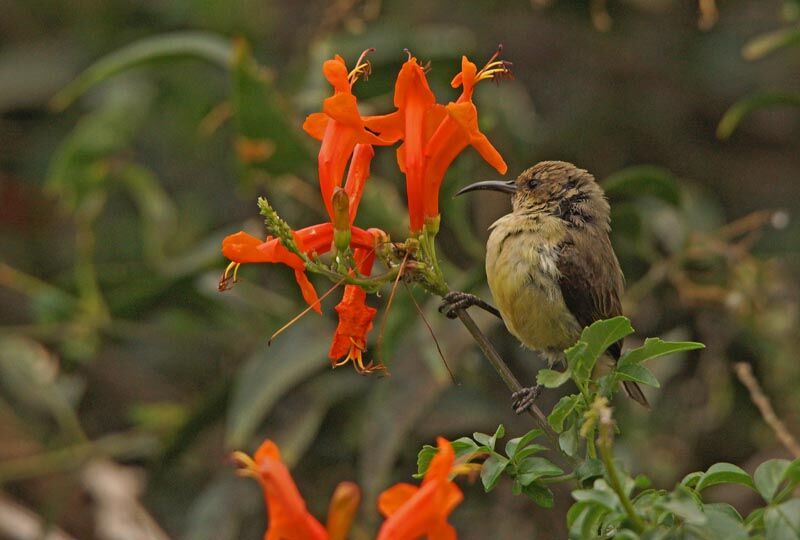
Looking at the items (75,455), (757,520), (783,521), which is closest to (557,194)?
(757,520)

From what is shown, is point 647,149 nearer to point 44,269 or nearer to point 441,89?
point 441,89

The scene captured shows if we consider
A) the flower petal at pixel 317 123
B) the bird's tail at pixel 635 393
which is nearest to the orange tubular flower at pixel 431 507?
the flower petal at pixel 317 123

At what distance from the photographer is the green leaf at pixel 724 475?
1574 mm

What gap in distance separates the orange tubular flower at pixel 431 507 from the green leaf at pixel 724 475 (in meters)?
0.35

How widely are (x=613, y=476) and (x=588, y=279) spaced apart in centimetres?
136

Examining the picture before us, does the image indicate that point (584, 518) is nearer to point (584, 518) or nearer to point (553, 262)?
point (584, 518)

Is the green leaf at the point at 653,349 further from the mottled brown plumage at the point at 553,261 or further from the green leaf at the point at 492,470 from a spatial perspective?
the mottled brown plumage at the point at 553,261

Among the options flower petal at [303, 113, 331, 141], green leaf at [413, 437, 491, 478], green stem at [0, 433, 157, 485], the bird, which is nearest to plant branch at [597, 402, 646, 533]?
green leaf at [413, 437, 491, 478]

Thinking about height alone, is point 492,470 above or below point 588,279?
above

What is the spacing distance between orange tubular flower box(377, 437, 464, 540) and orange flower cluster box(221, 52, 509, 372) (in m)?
0.40

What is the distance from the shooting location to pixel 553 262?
8.84ft

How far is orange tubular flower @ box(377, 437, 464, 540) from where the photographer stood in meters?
1.45

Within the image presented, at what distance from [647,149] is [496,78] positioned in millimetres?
2662

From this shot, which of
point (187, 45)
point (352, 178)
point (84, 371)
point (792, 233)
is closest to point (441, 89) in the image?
point (187, 45)
